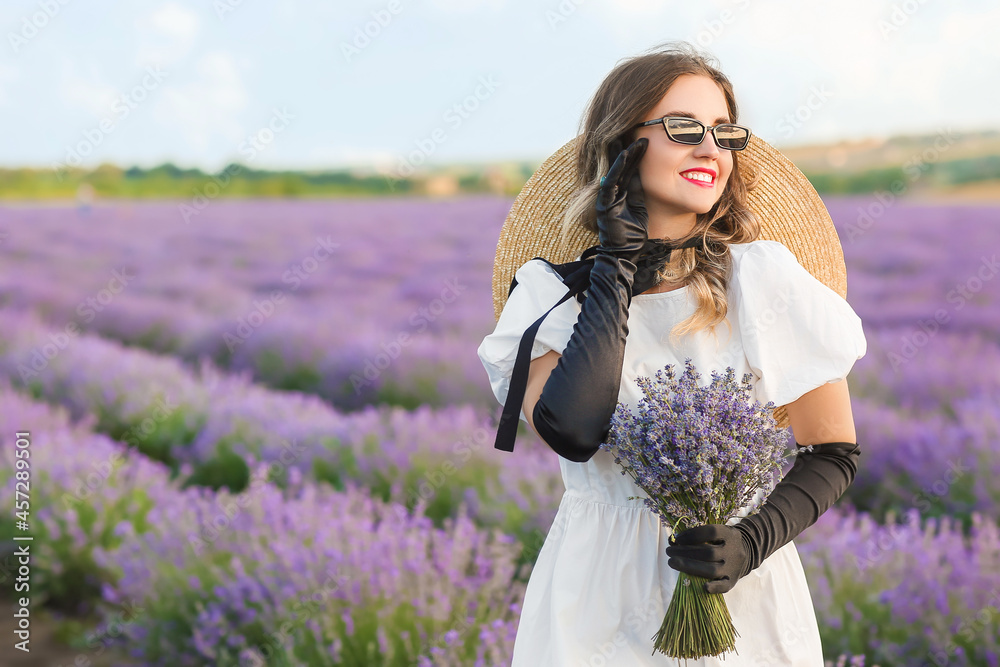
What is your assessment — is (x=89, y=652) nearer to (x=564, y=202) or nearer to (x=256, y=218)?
(x=564, y=202)

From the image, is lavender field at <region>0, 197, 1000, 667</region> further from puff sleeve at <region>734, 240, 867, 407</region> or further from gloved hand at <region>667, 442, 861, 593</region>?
puff sleeve at <region>734, 240, 867, 407</region>

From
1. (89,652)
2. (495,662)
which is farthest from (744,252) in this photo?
(89,652)

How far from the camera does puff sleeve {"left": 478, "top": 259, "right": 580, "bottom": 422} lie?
1.38 meters

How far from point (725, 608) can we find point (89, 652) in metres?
3.08

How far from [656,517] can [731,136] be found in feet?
2.34

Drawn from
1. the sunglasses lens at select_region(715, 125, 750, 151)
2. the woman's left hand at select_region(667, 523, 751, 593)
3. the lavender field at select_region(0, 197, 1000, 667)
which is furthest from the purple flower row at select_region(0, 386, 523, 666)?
the sunglasses lens at select_region(715, 125, 750, 151)

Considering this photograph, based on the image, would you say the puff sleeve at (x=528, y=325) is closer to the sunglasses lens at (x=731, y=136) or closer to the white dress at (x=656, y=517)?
the white dress at (x=656, y=517)

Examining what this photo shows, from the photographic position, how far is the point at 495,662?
2.40m

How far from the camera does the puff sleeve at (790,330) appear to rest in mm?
1297

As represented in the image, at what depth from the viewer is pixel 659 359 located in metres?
1.38

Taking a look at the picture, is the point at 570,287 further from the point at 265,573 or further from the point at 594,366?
the point at 265,573

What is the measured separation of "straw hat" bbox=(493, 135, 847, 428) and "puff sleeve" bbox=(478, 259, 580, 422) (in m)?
0.29

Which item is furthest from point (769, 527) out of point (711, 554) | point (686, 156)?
point (686, 156)

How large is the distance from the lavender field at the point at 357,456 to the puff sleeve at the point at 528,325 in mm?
522
